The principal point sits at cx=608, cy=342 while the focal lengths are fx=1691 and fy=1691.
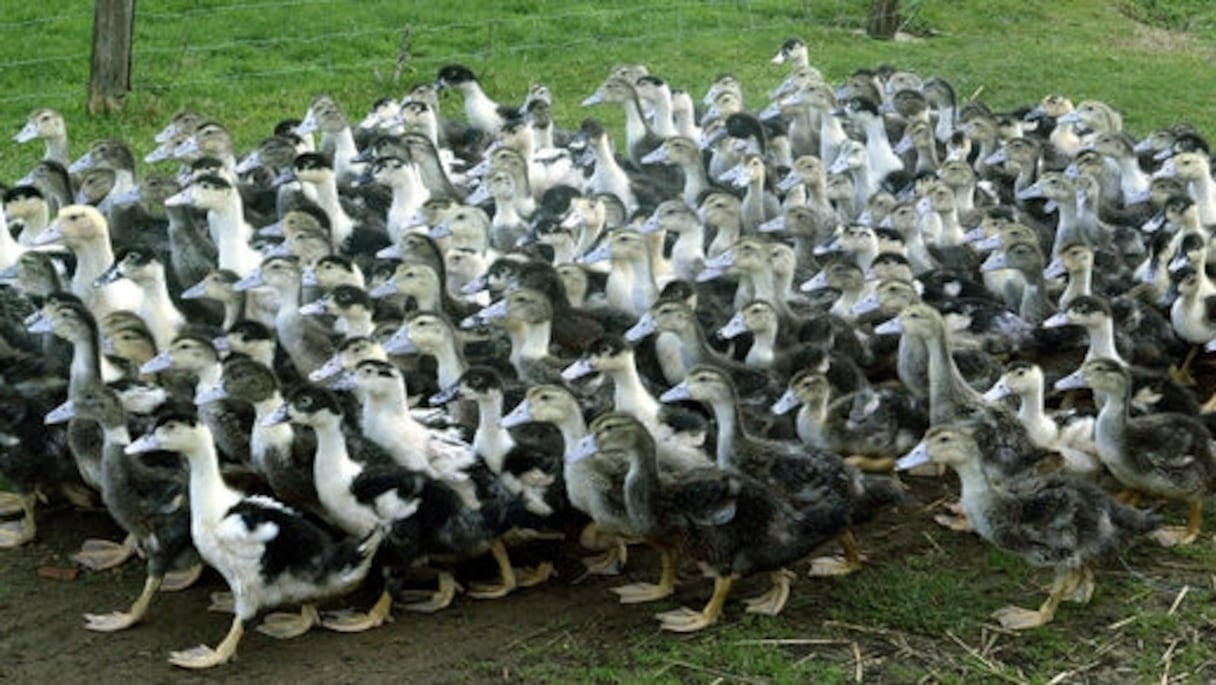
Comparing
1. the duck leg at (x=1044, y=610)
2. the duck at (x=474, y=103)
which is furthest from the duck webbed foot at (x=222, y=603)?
the duck at (x=474, y=103)

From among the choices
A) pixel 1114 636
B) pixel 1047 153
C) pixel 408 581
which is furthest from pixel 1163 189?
pixel 408 581

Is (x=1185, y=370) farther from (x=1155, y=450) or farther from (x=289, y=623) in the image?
(x=289, y=623)

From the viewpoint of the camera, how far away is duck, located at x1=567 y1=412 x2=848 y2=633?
6953 mm

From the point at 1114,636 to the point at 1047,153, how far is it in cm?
598

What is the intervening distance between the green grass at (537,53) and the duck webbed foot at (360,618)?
743 centimetres

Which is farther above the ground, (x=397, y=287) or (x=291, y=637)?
(x=397, y=287)

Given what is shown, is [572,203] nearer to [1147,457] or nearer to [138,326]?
[138,326]

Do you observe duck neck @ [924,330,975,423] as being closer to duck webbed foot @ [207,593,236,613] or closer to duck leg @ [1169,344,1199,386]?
duck leg @ [1169,344,1199,386]

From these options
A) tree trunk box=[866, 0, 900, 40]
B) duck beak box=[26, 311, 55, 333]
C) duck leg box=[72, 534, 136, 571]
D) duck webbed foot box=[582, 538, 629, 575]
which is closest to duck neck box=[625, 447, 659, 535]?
duck webbed foot box=[582, 538, 629, 575]

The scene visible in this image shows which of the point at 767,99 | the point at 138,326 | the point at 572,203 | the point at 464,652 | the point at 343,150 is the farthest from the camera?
the point at 767,99

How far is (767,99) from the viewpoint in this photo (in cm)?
1554

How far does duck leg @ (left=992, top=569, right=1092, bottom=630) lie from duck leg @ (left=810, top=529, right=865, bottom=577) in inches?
26.6

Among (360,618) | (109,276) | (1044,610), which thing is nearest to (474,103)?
(109,276)

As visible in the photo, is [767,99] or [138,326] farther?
[767,99]
